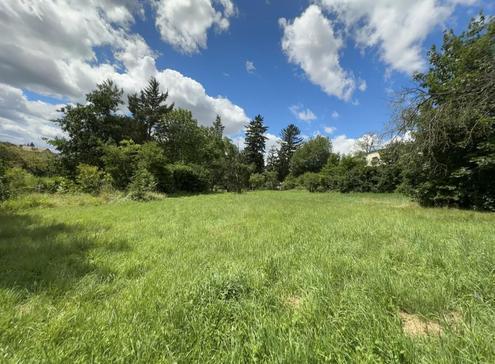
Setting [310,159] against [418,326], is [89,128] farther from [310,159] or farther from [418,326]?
[310,159]

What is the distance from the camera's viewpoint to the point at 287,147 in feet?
182

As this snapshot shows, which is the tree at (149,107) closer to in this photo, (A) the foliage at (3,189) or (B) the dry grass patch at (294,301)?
(A) the foliage at (3,189)

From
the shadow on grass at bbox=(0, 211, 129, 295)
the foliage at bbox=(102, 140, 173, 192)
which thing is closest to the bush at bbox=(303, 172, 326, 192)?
the foliage at bbox=(102, 140, 173, 192)

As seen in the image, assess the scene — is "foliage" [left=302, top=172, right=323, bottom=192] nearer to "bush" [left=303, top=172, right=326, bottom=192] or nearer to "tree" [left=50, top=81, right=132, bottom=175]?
"bush" [left=303, top=172, right=326, bottom=192]

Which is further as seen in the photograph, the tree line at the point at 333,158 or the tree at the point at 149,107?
the tree at the point at 149,107

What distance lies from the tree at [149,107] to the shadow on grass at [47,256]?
83.7 feet

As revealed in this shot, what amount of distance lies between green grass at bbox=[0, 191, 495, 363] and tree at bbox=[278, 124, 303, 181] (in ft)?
→ 162

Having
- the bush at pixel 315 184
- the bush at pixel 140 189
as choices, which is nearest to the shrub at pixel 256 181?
the bush at pixel 315 184

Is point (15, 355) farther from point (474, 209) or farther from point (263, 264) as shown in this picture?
point (474, 209)

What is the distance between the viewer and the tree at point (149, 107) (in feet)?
97.3

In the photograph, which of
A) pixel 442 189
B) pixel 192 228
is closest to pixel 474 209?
pixel 442 189

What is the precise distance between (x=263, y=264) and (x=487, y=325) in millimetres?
2155

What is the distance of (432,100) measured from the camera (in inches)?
285

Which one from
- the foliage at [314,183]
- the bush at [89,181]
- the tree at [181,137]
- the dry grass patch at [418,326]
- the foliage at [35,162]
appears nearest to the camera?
the dry grass patch at [418,326]
